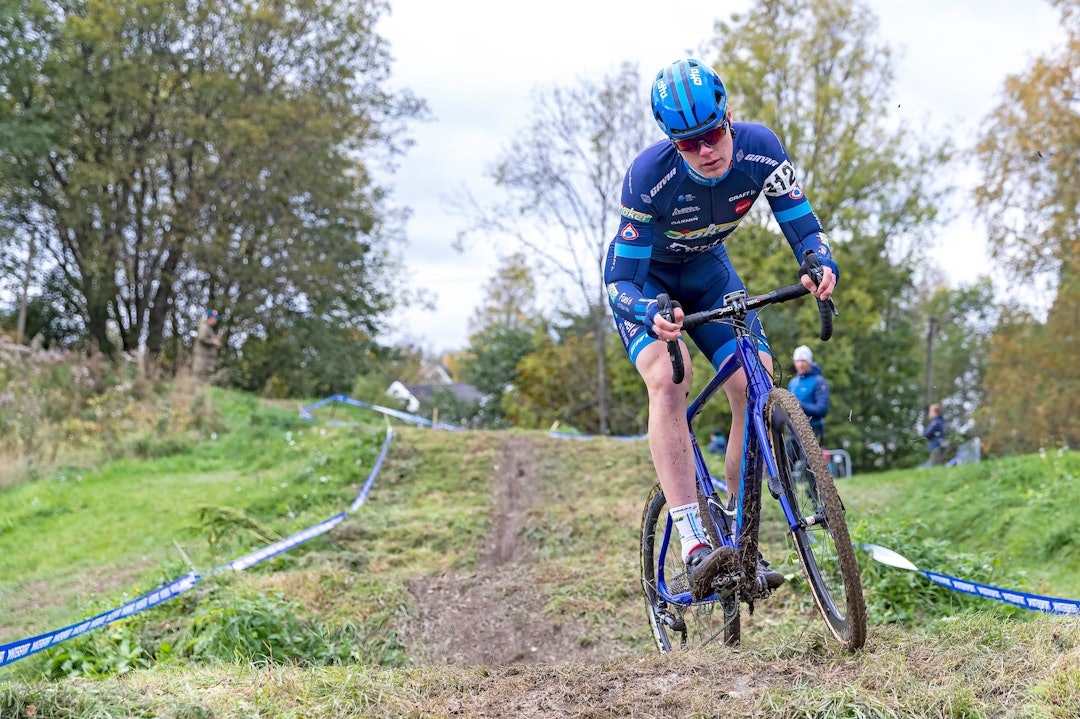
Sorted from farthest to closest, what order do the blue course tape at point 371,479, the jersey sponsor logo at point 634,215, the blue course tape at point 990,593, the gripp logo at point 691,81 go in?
the blue course tape at point 371,479 < the blue course tape at point 990,593 < the jersey sponsor logo at point 634,215 < the gripp logo at point 691,81

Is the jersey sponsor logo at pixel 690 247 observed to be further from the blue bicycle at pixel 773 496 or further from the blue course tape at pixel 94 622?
the blue course tape at pixel 94 622

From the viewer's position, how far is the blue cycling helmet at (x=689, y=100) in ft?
11.3

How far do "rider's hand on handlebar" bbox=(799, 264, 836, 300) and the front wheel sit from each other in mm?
415

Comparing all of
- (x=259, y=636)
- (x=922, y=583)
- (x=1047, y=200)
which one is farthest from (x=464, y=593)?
(x=1047, y=200)

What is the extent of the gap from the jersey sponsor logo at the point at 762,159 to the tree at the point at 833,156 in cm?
2112

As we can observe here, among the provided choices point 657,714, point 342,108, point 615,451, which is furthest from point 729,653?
point 342,108

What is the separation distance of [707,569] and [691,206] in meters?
1.57

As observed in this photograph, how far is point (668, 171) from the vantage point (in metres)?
3.72

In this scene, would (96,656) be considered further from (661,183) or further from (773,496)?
(661,183)

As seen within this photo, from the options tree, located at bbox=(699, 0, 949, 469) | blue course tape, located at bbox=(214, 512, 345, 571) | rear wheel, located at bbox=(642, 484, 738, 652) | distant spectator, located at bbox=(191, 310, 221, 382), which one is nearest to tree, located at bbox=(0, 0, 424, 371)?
distant spectator, located at bbox=(191, 310, 221, 382)

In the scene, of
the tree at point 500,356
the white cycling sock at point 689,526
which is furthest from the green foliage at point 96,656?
the tree at point 500,356

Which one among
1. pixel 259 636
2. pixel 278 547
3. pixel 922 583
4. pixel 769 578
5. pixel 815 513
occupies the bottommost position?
pixel 259 636

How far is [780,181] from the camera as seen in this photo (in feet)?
12.3

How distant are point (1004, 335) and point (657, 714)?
2692 centimetres
